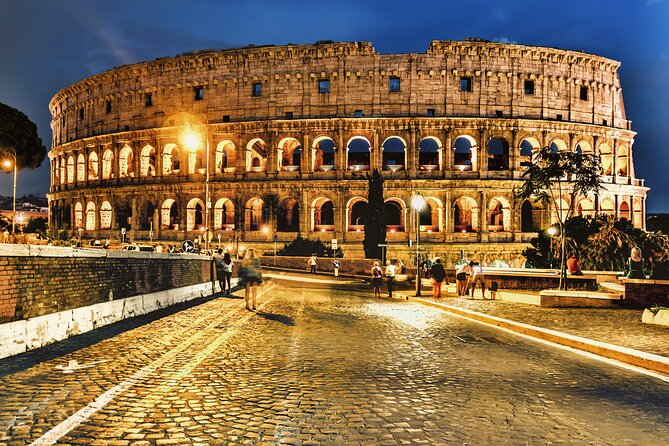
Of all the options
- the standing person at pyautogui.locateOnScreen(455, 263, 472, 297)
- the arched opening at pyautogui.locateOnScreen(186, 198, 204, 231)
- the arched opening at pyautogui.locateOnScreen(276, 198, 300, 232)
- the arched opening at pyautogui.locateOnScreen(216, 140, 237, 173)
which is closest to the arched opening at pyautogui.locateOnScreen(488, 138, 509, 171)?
the arched opening at pyautogui.locateOnScreen(276, 198, 300, 232)

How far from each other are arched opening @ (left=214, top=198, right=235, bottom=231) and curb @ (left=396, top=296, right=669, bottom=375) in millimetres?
36357

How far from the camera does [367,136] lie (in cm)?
4412

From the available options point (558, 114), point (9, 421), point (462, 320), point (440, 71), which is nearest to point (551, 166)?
point (462, 320)

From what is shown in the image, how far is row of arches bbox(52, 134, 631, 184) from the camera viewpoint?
145 feet

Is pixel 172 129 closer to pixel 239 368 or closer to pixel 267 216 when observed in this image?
pixel 267 216

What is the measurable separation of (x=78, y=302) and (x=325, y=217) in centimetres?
3991

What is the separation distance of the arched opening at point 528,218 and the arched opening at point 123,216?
3621cm

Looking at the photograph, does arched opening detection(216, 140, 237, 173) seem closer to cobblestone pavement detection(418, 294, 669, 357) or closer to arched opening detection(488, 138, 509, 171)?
arched opening detection(488, 138, 509, 171)

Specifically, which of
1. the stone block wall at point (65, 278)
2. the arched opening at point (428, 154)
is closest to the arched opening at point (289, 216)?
the arched opening at point (428, 154)

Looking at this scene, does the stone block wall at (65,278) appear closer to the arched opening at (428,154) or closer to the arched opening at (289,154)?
the arched opening at (289,154)

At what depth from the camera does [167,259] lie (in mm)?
15117

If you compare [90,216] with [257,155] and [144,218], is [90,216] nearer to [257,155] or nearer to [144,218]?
[144,218]

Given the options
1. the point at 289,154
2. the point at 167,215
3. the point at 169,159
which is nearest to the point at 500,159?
the point at 289,154

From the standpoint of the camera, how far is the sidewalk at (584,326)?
782cm
